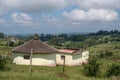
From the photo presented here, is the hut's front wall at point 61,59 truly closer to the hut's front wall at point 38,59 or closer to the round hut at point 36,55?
the round hut at point 36,55

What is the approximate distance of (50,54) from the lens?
38.7 metres

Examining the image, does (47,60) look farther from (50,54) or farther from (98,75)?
(98,75)

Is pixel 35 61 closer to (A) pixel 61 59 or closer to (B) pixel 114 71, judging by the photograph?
(A) pixel 61 59

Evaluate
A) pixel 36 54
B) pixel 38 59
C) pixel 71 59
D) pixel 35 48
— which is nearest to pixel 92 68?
pixel 36 54

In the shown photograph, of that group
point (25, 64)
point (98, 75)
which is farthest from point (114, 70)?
point (25, 64)

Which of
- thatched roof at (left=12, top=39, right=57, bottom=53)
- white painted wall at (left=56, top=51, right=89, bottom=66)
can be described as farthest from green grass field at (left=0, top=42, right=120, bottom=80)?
→ white painted wall at (left=56, top=51, right=89, bottom=66)

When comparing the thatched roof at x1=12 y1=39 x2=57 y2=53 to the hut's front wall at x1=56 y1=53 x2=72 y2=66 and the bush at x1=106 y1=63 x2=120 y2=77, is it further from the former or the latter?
the bush at x1=106 y1=63 x2=120 y2=77

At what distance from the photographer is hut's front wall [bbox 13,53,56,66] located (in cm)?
3812

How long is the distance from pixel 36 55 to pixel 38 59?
2.17 feet

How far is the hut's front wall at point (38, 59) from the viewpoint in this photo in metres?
38.1

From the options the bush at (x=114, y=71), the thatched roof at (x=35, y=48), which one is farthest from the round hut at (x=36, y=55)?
the bush at (x=114, y=71)

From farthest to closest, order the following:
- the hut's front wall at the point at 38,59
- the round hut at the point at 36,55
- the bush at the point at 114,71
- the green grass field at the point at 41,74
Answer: the hut's front wall at the point at 38,59 < the round hut at the point at 36,55 < the bush at the point at 114,71 < the green grass field at the point at 41,74

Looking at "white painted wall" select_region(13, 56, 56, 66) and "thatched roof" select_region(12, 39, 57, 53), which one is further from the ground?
"thatched roof" select_region(12, 39, 57, 53)

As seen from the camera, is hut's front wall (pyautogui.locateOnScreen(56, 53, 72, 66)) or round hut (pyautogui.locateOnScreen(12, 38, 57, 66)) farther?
hut's front wall (pyautogui.locateOnScreen(56, 53, 72, 66))
